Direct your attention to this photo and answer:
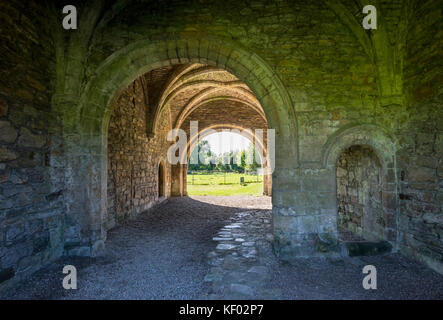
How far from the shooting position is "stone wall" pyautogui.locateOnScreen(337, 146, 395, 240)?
4.18 metres

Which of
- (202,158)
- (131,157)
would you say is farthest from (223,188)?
(202,158)

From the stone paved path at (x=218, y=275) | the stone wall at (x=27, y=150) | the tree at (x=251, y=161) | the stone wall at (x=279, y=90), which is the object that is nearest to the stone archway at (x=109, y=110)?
the stone wall at (x=279, y=90)

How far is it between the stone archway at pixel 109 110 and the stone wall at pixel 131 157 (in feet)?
4.25

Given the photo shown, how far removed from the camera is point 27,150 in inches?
128

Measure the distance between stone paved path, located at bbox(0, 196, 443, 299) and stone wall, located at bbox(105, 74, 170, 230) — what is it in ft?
5.40

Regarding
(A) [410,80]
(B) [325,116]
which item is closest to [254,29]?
(B) [325,116]

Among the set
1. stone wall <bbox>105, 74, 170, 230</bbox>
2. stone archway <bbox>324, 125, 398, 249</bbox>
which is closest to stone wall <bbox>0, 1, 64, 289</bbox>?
stone wall <bbox>105, 74, 170, 230</bbox>

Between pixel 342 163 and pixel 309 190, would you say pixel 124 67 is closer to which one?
pixel 309 190

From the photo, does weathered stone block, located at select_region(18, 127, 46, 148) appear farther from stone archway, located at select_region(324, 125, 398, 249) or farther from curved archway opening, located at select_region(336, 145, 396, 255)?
curved archway opening, located at select_region(336, 145, 396, 255)

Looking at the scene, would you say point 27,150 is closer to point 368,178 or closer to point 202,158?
point 368,178

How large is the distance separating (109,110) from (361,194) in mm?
5721

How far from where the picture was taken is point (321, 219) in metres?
3.77

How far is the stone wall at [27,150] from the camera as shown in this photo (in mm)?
2902

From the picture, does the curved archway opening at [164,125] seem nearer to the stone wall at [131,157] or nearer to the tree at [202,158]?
the stone wall at [131,157]
